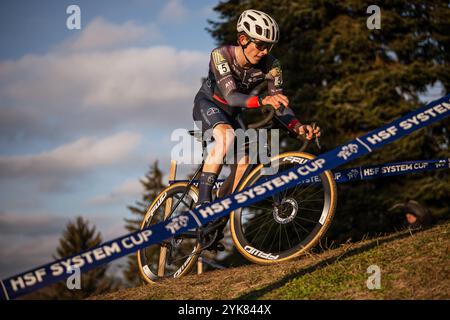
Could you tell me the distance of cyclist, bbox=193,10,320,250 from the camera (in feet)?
20.1

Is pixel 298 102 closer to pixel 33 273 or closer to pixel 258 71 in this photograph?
pixel 258 71

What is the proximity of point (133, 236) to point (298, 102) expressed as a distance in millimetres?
15163

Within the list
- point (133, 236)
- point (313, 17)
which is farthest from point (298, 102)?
point (133, 236)

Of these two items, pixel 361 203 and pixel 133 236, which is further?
pixel 361 203

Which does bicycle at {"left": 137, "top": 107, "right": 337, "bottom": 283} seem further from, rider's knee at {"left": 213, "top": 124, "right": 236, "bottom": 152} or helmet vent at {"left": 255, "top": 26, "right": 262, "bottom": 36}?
helmet vent at {"left": 255, "top": 26, "right": 262, "bottom": 36}

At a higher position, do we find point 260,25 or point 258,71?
point 260,25

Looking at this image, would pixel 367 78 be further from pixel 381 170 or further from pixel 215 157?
pixel 215 157

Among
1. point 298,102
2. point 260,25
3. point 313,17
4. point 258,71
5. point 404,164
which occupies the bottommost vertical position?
point 404,164

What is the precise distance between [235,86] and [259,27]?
851 mm

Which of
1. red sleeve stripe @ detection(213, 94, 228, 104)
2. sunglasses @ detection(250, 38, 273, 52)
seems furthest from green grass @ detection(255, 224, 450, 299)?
sunglasses @ detection(250, 38, 273, 52)

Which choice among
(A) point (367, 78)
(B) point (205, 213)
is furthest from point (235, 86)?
(A) point (367, 78)

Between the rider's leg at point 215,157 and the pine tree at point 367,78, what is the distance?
10280 millimetres
